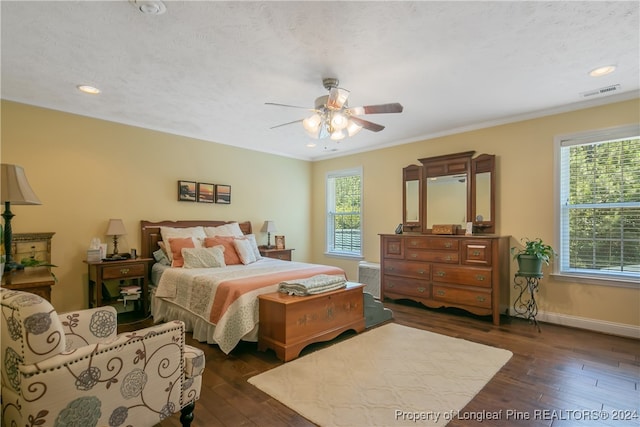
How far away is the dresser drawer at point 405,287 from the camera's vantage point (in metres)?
4.45

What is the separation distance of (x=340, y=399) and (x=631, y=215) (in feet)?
11.9

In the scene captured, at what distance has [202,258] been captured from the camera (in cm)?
393

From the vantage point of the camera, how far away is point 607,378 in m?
2.49

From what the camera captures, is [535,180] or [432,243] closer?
[535,180]

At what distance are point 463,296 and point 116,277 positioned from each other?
4.20m

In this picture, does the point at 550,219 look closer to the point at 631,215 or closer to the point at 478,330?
the point at 631,215

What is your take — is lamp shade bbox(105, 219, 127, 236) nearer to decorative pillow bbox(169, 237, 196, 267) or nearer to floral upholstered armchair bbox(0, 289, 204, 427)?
decorative pillow bbox(169, 237, 196, 267)

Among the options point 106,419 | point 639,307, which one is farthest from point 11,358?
point 639,307

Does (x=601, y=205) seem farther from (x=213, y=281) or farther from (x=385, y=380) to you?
(x=213, y=281)

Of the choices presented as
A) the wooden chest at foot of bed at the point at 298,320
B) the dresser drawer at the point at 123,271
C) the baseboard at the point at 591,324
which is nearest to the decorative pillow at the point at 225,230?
the dresser drawer at the point at 123,271

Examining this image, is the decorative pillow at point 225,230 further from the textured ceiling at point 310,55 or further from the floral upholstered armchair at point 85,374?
the floral upholstered armchair at point 85,374

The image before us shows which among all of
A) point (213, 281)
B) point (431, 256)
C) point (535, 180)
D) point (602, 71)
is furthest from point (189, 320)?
point (602, 71)

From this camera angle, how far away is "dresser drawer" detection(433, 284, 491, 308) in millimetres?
3902

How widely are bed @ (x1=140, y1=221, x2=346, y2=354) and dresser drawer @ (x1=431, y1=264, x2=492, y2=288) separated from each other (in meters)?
1.37
